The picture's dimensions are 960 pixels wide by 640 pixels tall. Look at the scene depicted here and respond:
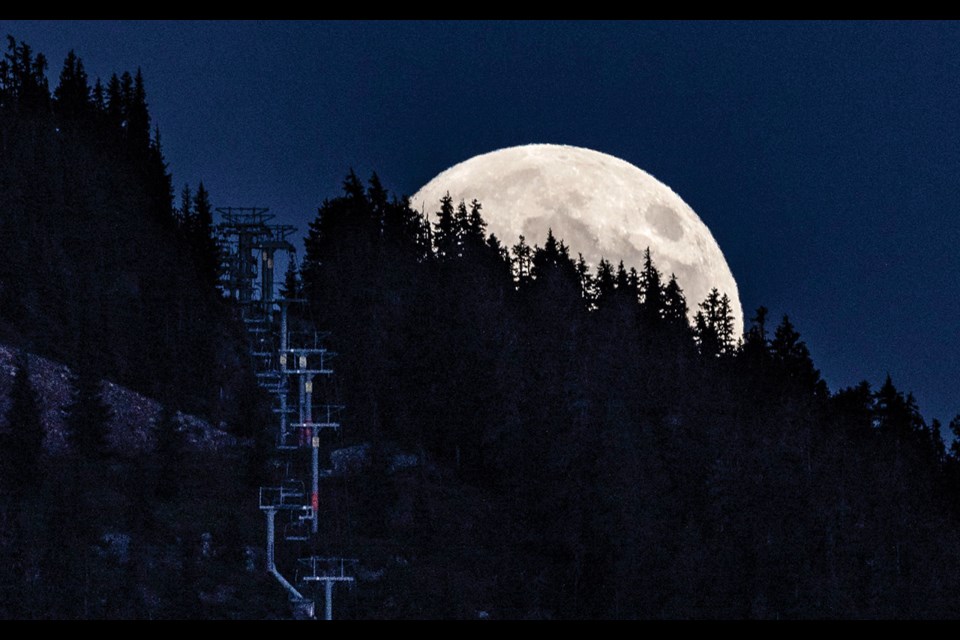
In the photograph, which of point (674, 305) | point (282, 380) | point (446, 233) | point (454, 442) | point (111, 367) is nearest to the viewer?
point (282, 380)

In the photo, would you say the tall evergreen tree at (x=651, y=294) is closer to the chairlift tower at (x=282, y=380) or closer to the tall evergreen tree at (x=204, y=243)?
the tall evergreen tree at (x=204, y=243)

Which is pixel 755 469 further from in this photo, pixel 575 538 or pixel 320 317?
pixel 320 317

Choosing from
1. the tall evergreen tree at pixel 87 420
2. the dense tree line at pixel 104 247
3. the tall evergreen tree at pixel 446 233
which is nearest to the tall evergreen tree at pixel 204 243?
the dense tree line at pixel 104 247

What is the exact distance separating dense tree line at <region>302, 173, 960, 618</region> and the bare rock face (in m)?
8.89

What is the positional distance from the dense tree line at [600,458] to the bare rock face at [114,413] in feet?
29.2

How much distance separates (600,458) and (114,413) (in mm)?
26290

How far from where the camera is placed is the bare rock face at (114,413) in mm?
76800

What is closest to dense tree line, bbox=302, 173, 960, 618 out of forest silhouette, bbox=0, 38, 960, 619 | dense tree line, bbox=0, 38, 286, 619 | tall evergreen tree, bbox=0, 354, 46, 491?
forest silhouette, bbox=0, 38, 960, 619

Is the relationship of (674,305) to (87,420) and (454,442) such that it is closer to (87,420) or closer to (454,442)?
(454,442)

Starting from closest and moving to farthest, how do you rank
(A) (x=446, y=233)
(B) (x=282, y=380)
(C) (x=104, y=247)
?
(B) (x=282, y=380), (C) (x=104, y=247), (A) (x=446, y=233)

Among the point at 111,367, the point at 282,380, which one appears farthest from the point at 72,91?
the point at 282,380

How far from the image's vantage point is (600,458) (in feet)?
235

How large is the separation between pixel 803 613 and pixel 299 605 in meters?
22.6

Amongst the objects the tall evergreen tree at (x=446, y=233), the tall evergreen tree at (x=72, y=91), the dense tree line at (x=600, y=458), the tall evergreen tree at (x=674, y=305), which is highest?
the tall evergreen tree at (x=72, y=91)
